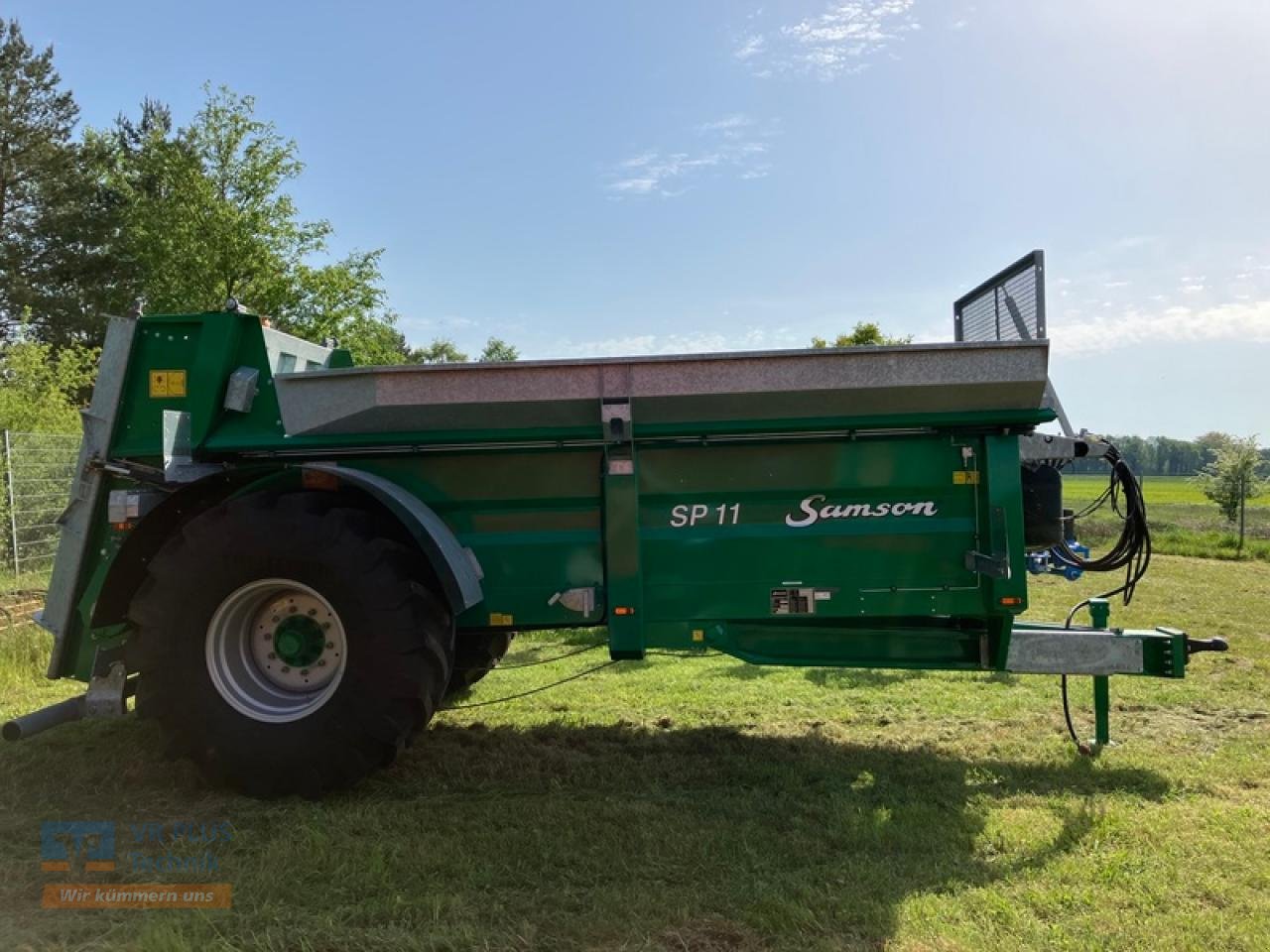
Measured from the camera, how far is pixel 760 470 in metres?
3.80

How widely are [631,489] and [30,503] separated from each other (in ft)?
29.7

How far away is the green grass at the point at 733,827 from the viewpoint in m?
2.60

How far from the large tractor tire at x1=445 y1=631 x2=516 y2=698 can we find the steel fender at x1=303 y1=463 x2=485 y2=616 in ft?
2.04

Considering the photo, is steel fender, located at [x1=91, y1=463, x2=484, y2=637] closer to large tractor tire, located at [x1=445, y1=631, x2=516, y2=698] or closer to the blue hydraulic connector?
large tractor tire, located at [x1=445, y1=631, x2=516, y2=698]

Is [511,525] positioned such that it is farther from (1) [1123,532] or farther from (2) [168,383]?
(1) [1123,532]

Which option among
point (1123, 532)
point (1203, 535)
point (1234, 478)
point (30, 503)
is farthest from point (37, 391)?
point (1234, 478)

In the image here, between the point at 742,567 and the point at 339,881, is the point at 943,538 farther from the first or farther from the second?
the point at 339,881

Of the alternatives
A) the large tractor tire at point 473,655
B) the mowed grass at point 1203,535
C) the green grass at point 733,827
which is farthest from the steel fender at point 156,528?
the mowed grass at point 1203,535

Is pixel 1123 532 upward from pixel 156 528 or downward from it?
downward

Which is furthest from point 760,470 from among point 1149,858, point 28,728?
point 28,728

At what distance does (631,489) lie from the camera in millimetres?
3738

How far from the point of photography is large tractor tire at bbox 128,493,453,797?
3.52m

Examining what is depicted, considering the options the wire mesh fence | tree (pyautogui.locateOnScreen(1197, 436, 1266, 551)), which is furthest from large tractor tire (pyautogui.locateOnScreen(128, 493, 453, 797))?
tree (pyautogui.locateOnScreen(1197, 436, 1266, 551))

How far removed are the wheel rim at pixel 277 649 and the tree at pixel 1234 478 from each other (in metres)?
20.2
